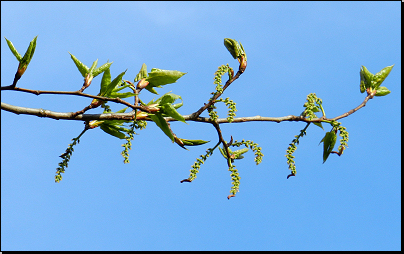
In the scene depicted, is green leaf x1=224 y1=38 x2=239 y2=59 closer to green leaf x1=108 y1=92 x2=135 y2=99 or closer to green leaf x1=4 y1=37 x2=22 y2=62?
green leaf x1=108 y1=92 x2=135 y2=99

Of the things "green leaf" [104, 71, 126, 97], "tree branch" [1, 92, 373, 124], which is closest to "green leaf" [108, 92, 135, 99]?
"green leaf" [104, 71, 126, 97]

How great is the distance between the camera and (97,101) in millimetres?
2230

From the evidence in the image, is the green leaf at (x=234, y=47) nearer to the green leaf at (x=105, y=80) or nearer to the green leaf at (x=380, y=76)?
the green leaf at (x=105, y=80)

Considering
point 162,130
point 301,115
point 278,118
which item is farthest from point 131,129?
point 301,115

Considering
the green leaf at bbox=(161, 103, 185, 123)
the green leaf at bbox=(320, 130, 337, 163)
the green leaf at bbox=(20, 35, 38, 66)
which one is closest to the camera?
the green leaf at bbox=(20, 35, 38, 66)

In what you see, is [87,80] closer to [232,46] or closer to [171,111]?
[171,111]

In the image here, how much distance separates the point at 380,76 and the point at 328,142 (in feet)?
2.51

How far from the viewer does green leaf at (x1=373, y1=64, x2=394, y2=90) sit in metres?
2.87

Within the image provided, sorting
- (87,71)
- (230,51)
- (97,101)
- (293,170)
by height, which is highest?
(230,51)

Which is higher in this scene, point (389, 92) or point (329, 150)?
point (389, 92)

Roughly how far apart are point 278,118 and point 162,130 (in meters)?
0.81

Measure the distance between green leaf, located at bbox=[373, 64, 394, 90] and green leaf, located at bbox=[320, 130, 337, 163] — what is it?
0.65 meters

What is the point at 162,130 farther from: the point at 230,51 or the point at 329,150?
the point at 329,150

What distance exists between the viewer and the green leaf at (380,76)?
113 inches
